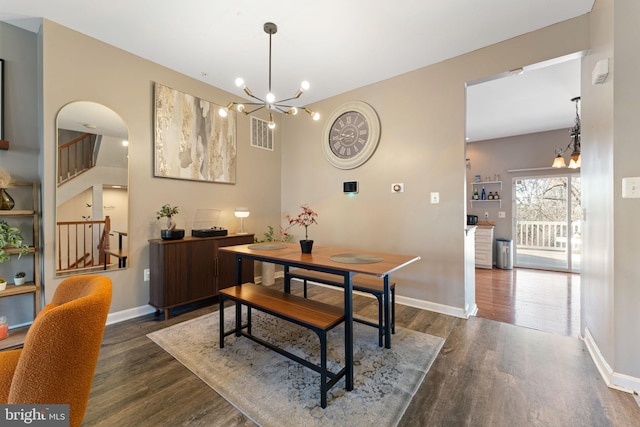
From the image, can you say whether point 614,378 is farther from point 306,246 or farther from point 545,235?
point 545,235

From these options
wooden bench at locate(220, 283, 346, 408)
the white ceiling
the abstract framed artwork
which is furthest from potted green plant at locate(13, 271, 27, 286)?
the white ceiling

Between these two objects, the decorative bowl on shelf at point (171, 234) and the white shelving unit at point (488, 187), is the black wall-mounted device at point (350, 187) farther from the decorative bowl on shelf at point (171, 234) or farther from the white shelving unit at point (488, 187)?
the white shelving unit at point (488, 187)

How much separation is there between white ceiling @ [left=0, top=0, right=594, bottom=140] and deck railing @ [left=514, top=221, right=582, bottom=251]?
3024 millimetres

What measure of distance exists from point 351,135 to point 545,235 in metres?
4.83

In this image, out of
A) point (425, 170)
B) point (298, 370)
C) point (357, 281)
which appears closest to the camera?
point (298, 370)

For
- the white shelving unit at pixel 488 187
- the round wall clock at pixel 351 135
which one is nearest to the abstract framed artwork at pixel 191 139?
the round wall clock at pixel 351 135

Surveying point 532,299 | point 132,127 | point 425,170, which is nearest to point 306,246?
point 425,170

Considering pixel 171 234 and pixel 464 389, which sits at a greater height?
pixel 171 234

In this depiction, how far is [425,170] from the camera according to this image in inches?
120

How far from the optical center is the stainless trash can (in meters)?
5.35

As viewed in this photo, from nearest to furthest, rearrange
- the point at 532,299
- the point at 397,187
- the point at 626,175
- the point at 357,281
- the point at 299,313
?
the point at 626,175, the point at 299,313, the point at 357,281, the point at 397,187, the point at 532,299

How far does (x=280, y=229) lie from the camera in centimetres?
447

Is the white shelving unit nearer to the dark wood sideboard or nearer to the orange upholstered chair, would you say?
the dark wood sideboard

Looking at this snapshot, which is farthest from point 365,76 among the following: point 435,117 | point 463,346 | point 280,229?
point 463,346
